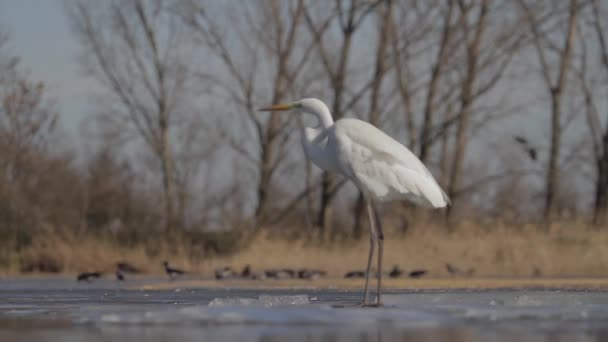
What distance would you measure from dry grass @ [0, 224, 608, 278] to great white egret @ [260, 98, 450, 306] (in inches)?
446

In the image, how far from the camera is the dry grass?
24.5m

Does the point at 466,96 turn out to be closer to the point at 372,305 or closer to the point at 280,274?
the point at 280,274

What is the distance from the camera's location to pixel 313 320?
966cm

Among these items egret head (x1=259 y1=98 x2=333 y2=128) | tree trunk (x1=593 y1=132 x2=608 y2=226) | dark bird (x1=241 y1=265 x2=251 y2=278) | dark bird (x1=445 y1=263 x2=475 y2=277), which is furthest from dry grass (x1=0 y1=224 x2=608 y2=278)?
egret head (x1=259 y1=98 x2=333 y2=128)

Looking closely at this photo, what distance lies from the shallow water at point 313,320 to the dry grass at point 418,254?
11.6m

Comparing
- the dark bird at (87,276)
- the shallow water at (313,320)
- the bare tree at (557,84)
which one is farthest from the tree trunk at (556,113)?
the shallow water at (313,320)

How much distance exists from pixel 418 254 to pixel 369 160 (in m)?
13.5

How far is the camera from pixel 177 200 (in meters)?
38.5

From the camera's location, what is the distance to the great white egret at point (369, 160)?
40.1 feet

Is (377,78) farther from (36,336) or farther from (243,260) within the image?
(36,336)

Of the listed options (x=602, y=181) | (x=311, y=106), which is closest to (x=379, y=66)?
(x=602, y=181)

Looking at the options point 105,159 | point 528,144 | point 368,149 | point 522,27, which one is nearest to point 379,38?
point 522,27

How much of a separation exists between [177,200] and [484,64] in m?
10.9

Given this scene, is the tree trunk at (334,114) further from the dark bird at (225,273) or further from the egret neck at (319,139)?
the egret neck at (319,139)
